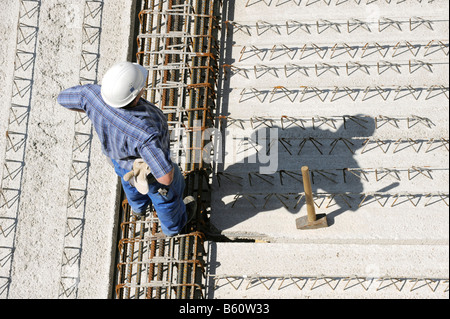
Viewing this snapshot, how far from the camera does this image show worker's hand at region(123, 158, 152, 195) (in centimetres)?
677

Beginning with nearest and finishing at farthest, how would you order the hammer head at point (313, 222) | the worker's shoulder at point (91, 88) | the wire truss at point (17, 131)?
the worker's shoulder at point (91, 88) < the hammer head at point (313, 222) < the wire truss at point (17, 131)

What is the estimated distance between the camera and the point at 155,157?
21.1 feet

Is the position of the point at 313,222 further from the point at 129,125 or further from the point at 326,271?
the point at 129,125

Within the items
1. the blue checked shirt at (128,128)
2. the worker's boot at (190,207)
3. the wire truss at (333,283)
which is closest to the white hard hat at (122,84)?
the blue checked shirt at (128,128)

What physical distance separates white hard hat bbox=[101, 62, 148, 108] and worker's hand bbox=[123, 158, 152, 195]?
0.78m

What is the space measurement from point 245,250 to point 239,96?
2.54 metres

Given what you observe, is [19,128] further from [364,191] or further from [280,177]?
[364,191]

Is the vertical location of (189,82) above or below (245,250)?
above

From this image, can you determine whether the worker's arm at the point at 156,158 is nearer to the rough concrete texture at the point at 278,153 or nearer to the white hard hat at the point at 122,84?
the white hard hat at the point at 122,84

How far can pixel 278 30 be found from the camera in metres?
9.48

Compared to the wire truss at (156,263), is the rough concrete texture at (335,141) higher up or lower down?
higher up

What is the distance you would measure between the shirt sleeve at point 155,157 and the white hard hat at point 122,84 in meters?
0.54

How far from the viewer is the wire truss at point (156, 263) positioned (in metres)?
8.24
